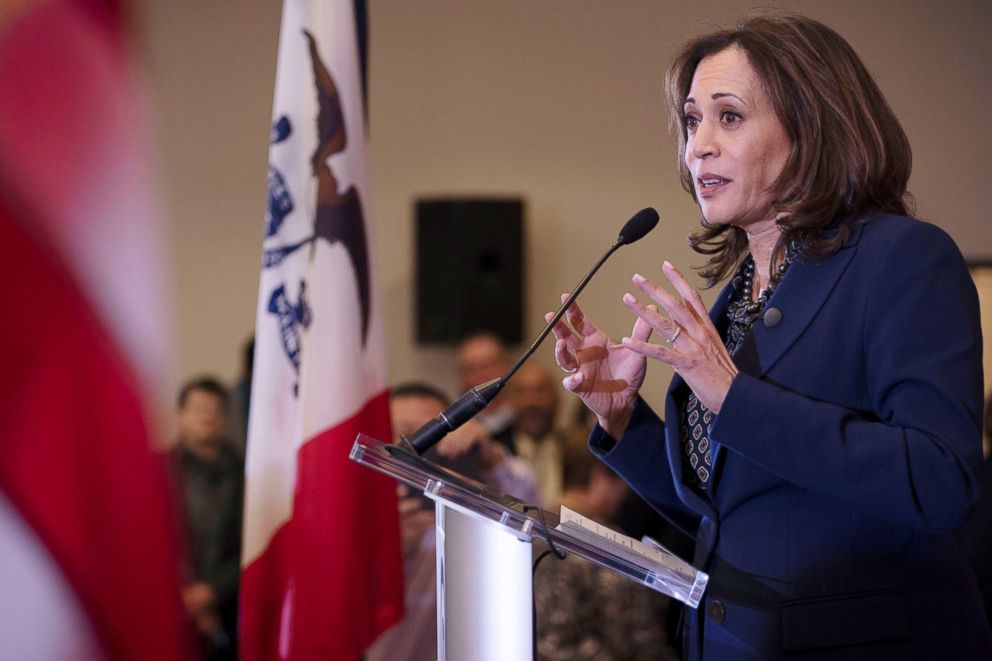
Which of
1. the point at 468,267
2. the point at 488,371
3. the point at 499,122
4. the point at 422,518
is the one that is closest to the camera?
the point at 422,518

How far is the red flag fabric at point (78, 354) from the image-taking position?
6.03 ft

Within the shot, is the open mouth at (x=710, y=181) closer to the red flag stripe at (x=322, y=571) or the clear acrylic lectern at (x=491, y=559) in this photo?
the clear acrylic lectern at (x=491, y=559)

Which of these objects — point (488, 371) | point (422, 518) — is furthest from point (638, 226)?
point (488, 371)

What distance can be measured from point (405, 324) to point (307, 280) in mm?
3082

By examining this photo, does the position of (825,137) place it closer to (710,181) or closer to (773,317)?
(710,181)

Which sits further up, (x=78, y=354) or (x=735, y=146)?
(x=735, y=146)

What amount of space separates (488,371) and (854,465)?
386 centimetres

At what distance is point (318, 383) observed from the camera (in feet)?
9.25

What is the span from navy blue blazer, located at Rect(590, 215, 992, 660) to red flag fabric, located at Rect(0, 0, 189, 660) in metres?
1.01

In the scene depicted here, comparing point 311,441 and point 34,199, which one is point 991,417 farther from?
point 34,199

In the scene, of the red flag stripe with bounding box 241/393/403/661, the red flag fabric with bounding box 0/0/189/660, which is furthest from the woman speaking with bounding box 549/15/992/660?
the red flag stripe with bounding box 241/393/403/661

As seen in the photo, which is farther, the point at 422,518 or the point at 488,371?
the point at 488,371

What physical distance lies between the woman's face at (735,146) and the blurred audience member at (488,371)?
133 inches

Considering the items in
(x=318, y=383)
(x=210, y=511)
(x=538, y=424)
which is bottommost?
(x=210, y=511)
